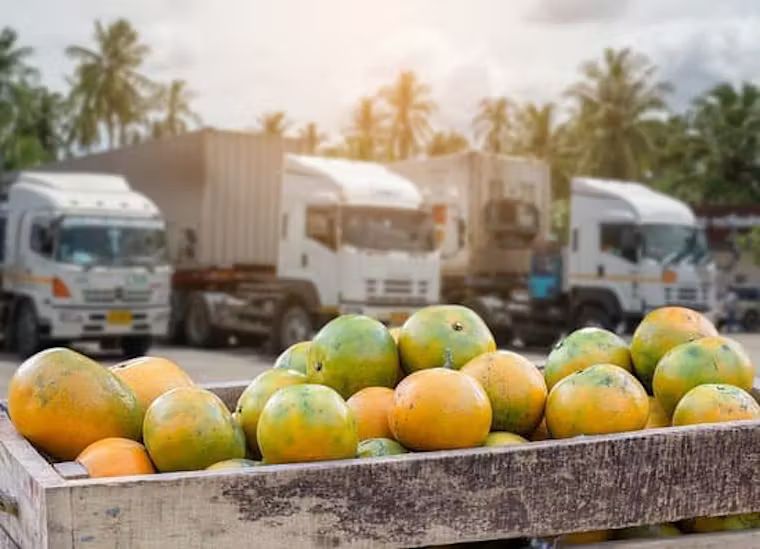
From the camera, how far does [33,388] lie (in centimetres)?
284

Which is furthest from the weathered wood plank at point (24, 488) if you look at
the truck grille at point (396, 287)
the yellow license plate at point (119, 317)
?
the yellow license plate at point (119, 317)

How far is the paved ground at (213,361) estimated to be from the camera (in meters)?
14.7

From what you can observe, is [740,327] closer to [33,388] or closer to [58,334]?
[58,334]

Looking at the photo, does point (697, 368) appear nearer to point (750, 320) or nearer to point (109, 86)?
point (750, 320)

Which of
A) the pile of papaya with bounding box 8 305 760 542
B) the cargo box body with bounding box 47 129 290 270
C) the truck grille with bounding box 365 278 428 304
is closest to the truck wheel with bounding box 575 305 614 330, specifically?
the truck grille with bounding box 365 278 428 304

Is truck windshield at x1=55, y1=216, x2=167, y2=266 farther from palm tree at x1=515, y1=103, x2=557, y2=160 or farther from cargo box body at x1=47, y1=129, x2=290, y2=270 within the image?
palm tree at x1=515, y1=103, x2=557, y2=160

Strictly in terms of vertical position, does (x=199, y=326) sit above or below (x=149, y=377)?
below

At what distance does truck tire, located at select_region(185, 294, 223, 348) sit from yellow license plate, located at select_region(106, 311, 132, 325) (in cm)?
257

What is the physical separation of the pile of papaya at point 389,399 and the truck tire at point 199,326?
1586 cm

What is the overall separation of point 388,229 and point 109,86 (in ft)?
123

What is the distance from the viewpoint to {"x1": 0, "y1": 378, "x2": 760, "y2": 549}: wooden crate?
2.32m

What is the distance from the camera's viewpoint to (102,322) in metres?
16.3

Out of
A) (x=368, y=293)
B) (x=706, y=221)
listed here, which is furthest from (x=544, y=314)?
(x=706, y=221)

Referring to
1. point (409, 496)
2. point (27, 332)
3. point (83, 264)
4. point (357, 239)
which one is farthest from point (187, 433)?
point (27, 332)
